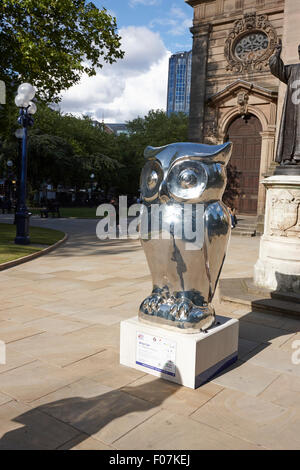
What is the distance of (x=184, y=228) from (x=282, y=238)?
368 centimetres

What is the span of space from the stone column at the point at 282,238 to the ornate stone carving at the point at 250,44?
48.8 feet

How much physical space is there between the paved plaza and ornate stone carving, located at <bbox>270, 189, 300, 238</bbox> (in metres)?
1.52

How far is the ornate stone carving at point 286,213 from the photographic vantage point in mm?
6395

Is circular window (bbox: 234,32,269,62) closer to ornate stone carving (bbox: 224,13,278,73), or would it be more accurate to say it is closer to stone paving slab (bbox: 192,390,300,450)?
ornate stone carving (bbox: 224,13,278,73)

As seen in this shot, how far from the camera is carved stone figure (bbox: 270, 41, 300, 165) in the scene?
22.0ft

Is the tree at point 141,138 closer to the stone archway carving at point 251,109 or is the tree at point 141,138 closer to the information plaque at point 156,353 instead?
the stone archway carving at point 251,109

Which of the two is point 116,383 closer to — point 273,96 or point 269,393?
point 269,393

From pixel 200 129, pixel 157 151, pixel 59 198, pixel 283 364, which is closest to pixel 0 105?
pixel 200 129

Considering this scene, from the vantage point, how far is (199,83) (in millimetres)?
20797

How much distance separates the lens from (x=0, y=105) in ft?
52.1

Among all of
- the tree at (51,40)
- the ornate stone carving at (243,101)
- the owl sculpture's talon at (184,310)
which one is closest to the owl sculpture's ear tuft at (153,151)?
the owl sculpture's talon at (184,310)

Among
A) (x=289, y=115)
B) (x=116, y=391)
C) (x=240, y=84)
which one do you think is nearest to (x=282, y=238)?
(x=289, y=115)

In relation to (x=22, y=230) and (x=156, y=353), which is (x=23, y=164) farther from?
(x=156, y=353)
